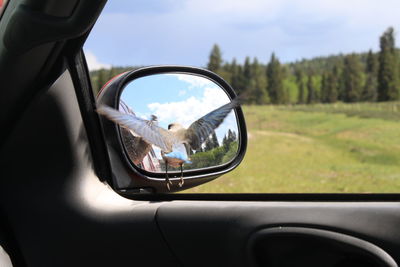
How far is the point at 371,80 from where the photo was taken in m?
2.61

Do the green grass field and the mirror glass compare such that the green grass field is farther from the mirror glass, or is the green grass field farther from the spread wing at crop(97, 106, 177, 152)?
the spread wing at crop(97, 106, 177, 152)

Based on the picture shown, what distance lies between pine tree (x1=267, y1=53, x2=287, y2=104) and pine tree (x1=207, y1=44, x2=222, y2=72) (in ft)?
0.87

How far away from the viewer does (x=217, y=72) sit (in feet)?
7.04

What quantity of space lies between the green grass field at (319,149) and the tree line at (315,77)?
7 cm

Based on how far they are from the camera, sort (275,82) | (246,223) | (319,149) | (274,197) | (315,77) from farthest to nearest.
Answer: (319,149) < (315,77) < (275,82) < (274,197) < (246,223)

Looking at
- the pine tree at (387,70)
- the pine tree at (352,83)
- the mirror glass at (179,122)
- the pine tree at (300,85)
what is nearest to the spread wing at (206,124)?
the mirror glass at (179,122)

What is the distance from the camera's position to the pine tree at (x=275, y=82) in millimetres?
2303

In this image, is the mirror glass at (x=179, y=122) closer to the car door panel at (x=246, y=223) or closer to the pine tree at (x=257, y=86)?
the pine tree at (x=257, y=86)

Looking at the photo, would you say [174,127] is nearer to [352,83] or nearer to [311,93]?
[311,93]

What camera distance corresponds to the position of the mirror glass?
6.38ft

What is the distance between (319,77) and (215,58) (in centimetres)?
86

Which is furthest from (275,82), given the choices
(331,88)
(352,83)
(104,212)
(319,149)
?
(319,149)

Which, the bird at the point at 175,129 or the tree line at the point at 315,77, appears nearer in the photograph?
the bird at the point at 175,129

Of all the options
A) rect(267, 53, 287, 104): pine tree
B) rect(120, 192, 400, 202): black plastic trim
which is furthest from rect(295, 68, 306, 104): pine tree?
rect(120, 192, 400, 202): black plastic trim
